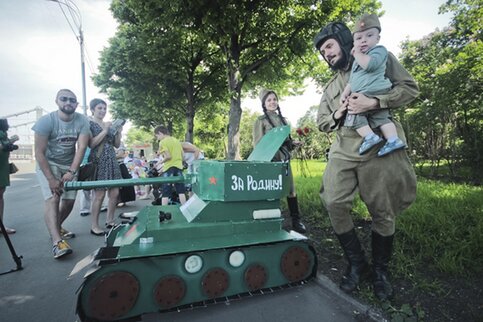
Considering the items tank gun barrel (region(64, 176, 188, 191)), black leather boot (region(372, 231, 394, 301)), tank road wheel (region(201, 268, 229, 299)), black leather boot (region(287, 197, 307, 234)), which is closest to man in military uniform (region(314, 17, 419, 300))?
black leather boot (region(372, 231, 394, 301))

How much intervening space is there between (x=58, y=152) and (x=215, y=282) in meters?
2.79

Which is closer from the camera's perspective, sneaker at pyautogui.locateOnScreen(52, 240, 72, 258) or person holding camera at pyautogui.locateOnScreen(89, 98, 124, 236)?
sneaker at pyautogui.locateOnScreen(52, 240, 72, 258)

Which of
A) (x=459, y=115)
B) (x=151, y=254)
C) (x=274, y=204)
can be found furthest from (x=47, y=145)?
(x=459, y=115)

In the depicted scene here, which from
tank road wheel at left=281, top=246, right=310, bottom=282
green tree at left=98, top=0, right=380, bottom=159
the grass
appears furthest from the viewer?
green tree at left=98, top=0, right=380, bottom=159

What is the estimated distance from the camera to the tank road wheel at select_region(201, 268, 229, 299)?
228 centimetres

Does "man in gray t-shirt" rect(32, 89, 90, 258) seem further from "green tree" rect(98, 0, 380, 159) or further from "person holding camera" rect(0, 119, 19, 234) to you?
"green tree" rect(98, 0, 380, 159)

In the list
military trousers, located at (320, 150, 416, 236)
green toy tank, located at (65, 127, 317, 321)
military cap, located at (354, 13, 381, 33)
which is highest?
military cap, located at (354, 13, 381, 33)

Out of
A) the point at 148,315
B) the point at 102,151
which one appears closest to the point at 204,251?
the point at 148,315

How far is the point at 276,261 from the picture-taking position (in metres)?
2.53

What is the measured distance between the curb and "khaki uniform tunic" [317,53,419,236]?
59 cm

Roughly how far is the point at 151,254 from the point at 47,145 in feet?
8.07

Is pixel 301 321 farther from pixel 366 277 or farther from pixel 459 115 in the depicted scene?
pixel 459 115

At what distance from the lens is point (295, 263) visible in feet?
8.51

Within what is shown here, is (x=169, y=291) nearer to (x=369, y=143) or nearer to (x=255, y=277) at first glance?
(x=255, y=277)
